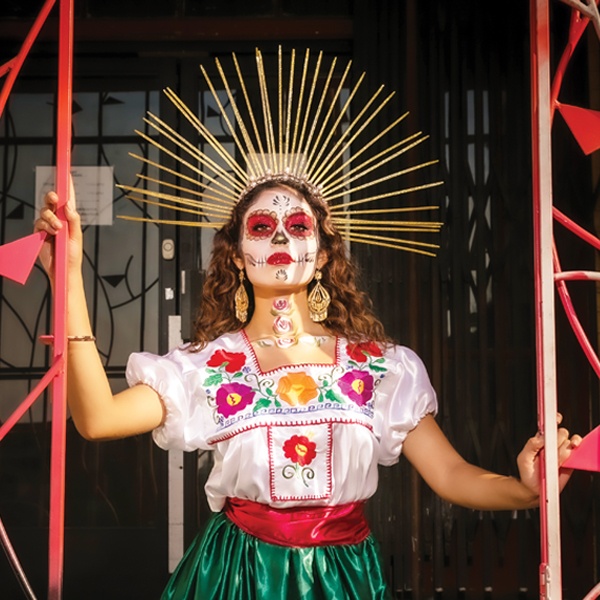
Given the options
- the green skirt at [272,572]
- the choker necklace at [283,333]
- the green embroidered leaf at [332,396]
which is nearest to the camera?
the green skirt at [272,572]

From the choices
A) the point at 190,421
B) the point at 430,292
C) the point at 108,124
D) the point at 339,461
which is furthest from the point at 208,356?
the point at 108,124

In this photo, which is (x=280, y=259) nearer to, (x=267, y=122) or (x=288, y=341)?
(x=288, y=341)

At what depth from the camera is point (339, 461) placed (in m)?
2.06

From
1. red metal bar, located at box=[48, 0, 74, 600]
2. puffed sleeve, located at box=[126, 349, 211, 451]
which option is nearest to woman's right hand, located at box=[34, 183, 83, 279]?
red metal bar, located at box=[48, 0, 74, 600]

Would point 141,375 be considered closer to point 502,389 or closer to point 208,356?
point 208,356

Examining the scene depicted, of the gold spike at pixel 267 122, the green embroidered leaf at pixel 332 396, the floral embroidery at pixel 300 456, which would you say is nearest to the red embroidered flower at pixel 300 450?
the floral embroidery at pixel 300 456

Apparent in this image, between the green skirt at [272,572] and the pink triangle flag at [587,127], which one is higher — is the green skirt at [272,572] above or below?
below

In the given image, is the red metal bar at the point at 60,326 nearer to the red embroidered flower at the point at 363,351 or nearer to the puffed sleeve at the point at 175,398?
the puffed sleeve at the point at 175,398

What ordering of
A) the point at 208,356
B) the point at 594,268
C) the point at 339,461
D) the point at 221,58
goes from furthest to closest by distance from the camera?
the point at 221,58
the point at 594,268
the point at 208,356
the point at 339,461

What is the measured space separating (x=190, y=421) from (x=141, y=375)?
0.16 meters

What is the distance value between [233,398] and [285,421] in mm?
139

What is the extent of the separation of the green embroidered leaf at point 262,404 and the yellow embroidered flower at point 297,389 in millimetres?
32

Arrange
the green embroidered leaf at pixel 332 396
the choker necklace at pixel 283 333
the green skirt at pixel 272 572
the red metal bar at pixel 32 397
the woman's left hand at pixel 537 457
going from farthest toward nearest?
the choker necklace at pixel 283 333 → the green embroidered leaf at pixel 332 396 → the green skirt at pixel 272 572 → the woman's left hand at pixel 537 457 → the red metal bar at pixel 32 397

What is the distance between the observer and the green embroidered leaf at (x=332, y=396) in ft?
6.89
